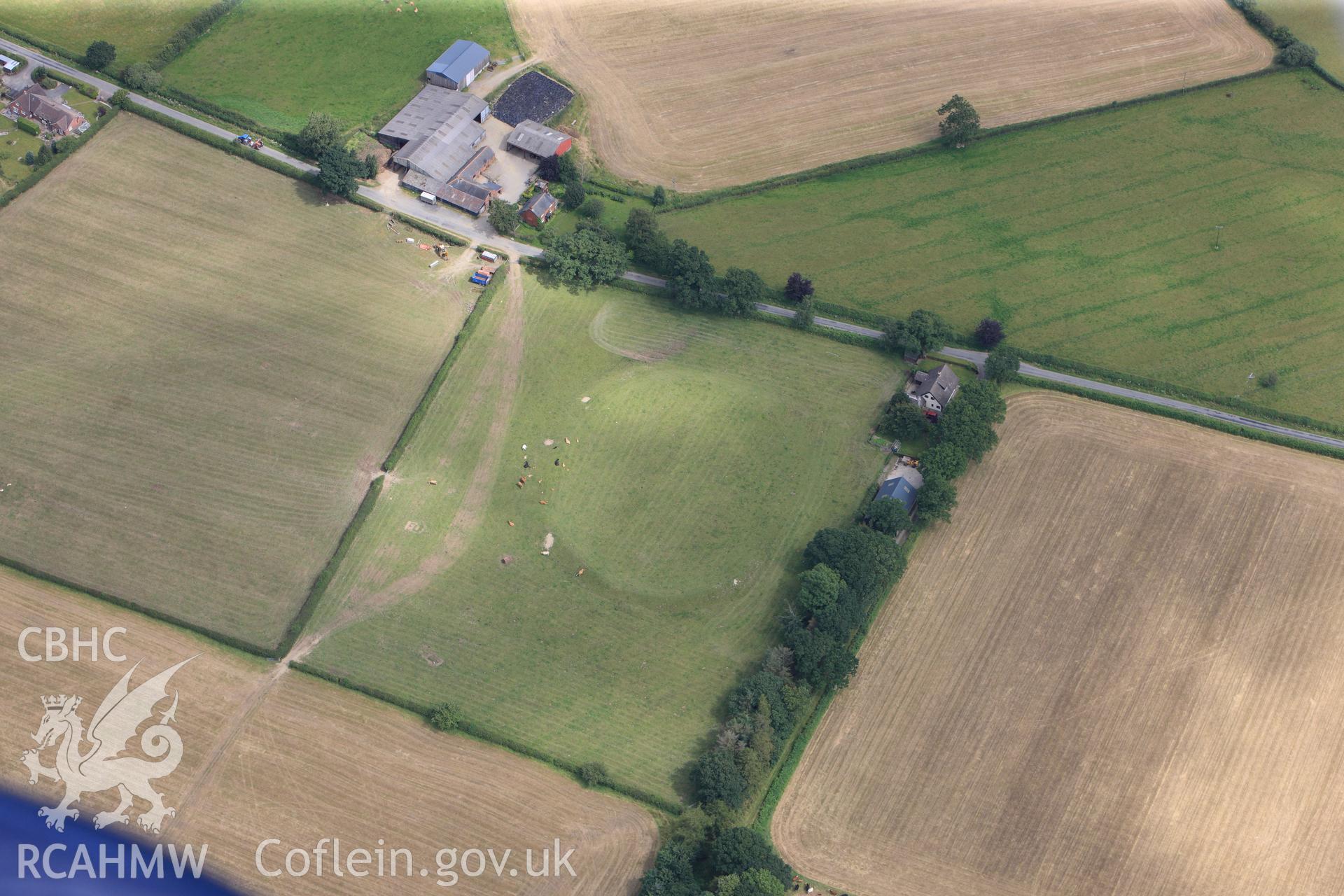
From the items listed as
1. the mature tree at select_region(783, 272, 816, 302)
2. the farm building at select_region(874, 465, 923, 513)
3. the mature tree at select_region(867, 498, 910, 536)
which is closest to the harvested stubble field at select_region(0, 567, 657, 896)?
the mature tree at select_region(867, 498, 910, 536)

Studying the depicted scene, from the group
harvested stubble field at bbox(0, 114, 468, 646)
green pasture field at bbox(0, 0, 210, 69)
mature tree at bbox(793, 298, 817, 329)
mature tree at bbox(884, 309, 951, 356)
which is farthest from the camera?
green pasture field at bbox(0, 0, 210, 69)

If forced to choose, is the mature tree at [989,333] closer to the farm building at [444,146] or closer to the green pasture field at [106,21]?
the farm building at [444,146]

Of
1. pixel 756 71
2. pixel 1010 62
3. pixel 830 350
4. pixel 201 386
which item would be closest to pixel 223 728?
pixel 201 386

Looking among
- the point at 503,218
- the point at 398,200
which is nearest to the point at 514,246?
the point at 503,218

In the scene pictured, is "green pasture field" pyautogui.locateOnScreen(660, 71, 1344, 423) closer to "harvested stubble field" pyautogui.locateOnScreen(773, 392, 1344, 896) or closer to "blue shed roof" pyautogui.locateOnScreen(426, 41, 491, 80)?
"harvested stubble field" pyautogui.locateOnScreen(773, 392, 1344, 896)

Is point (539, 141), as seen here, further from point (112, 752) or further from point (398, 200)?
point (112, 752)

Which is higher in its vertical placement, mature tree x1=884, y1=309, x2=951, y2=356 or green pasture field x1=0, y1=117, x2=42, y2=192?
green pasture field x1=0, y1=117, x2=42, y2=192
